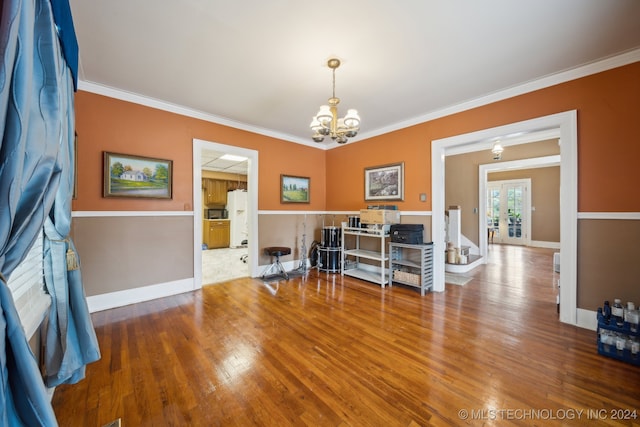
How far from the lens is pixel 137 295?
10.4ft

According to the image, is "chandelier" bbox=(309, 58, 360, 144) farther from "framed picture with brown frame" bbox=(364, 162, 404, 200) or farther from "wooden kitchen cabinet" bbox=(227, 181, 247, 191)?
"wooden kitchen cabinet" bbox=(227, 181, 247, 191)

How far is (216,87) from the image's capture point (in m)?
2.94

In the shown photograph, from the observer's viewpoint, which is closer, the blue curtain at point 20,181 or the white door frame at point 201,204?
the blue curtain at point 20,181

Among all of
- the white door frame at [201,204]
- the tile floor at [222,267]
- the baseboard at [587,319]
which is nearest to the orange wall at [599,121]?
the baseboard at [587,319]

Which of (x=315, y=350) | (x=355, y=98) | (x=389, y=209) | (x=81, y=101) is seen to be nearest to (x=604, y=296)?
(x=389, y=209)

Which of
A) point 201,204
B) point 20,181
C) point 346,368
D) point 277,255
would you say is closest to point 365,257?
point 277,255

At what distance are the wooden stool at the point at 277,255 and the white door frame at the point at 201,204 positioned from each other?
9.8 inches

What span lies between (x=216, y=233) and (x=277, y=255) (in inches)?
163

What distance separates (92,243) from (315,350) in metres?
2.92

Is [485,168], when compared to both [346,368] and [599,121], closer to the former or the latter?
[599,121]

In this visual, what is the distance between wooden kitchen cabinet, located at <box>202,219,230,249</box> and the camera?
292 inches

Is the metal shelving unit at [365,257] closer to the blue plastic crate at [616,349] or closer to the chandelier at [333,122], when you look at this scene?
the chandelier at [333,122]

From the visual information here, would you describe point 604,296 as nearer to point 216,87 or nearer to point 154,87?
point 216,87

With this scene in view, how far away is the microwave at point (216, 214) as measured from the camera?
7.71 m
